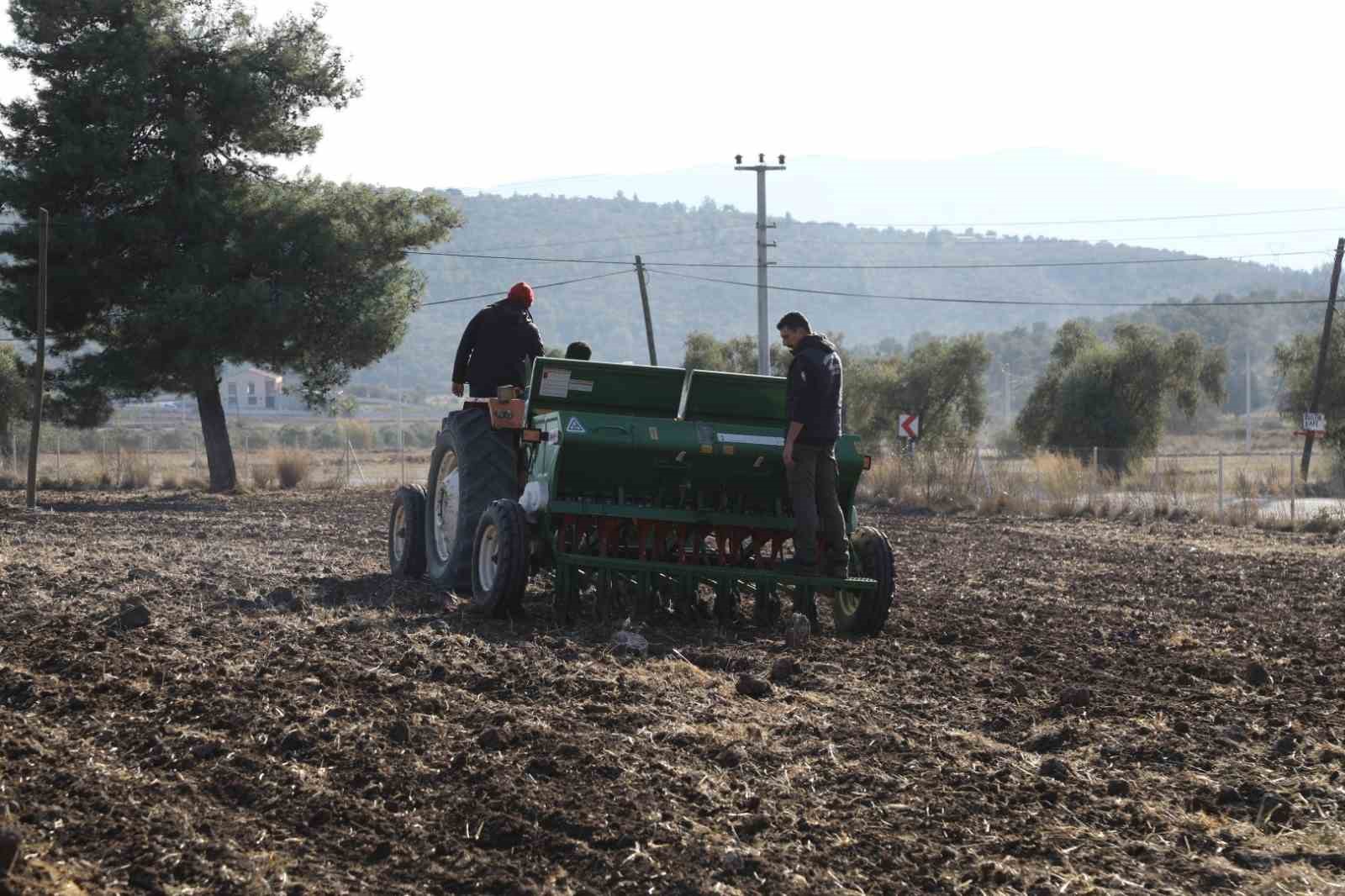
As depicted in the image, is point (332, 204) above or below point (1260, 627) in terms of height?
above

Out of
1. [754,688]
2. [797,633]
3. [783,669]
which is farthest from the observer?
[797,633]

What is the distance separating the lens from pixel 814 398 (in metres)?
10.2

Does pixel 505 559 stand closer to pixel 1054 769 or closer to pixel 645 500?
pixel 645 500

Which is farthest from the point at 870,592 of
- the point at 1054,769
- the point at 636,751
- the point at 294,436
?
the point at 294,436

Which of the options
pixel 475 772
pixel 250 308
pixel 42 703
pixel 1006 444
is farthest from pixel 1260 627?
pixel 1006 444

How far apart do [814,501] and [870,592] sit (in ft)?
2.54

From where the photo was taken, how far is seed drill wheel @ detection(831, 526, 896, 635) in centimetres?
1048

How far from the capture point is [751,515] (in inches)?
413

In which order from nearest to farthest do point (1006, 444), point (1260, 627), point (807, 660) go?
point (807, 660) < point (1260, 627) < point (1006, 444)

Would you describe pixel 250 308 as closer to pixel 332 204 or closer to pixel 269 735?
Result: pixel 332 204

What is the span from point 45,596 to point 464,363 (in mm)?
3427

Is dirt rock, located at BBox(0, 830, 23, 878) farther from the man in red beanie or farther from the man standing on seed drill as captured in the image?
the man in red beanie

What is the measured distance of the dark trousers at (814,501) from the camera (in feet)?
33.4

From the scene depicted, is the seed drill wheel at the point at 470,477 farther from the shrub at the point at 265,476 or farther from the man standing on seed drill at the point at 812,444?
the shrub at the point at 265,476
